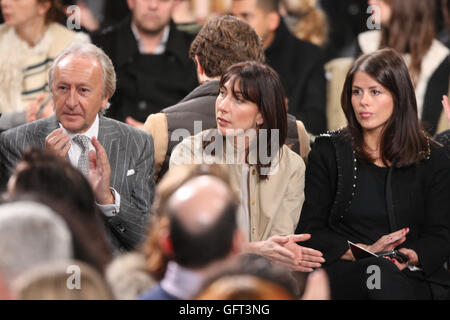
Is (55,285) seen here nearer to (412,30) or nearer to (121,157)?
(121,157)

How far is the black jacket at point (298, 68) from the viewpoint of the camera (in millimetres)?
4934

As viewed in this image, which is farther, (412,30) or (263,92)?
(412,30)

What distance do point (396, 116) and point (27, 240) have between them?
2059 mm

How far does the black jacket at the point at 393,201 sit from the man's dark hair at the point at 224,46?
603 mm

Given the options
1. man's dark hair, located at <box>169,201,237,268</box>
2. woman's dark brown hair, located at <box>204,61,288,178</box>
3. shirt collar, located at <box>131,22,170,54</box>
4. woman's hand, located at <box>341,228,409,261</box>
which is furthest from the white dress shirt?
shirt collar, located at <box>131,22,170,54</box>

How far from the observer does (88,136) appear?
11.0 ft

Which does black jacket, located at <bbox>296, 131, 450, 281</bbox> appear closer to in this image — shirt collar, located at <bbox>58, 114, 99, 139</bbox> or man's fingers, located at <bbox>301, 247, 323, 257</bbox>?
man's fingers, located at <bbox>301, 247, 323, 257</bbox>

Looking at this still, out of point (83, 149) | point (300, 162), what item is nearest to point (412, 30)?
point (300, 162)

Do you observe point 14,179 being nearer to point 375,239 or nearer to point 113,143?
point 113,143

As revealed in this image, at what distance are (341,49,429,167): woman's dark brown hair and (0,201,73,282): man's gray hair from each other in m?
1.87

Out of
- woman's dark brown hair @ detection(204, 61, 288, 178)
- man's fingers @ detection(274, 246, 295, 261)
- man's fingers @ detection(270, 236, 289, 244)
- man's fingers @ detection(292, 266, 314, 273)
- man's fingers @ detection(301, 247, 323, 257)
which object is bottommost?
man's fingers @ detection(292, 266, 314, 273)

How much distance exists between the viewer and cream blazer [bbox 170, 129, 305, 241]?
11.1ft

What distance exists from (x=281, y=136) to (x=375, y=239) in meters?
0.60

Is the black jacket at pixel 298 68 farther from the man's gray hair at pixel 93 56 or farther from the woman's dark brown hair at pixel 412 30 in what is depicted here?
the man's gray hair at pixel 93 56
